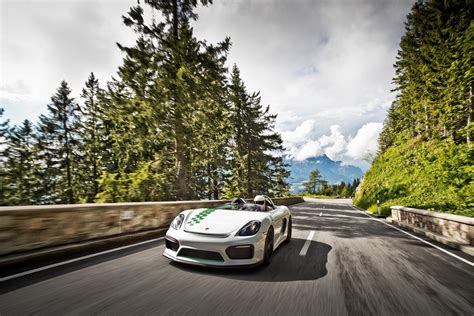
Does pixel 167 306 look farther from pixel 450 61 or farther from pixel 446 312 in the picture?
pixel 450 61

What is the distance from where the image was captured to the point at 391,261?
15.3 feet

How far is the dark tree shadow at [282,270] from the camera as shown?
3.44m

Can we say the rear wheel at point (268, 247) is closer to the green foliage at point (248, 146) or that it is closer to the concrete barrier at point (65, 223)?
the concrete barrier at point (65, 223)

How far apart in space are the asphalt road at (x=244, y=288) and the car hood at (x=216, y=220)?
58 cm

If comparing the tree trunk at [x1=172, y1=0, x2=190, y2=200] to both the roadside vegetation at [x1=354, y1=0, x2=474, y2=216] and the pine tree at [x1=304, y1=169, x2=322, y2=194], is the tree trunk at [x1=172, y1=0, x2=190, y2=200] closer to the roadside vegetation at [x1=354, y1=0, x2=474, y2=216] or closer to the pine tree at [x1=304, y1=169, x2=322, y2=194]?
the roadside vegetation at [x1=354, y1=0, x2=474, y2=216]

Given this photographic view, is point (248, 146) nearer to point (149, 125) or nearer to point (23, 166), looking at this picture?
point (149, 125)

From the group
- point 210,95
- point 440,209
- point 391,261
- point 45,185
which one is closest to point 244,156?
point 210,95

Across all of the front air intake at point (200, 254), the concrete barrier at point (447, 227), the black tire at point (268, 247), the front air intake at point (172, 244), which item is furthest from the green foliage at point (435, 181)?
the front air intake at point (172, 244)

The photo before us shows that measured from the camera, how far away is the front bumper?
3.40 m

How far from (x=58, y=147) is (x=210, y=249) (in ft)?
86.9

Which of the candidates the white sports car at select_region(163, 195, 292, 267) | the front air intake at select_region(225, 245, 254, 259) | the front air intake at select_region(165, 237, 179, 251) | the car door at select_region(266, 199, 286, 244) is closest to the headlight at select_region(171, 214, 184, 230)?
the white sports car at select_region(163, 195, 292, 267)

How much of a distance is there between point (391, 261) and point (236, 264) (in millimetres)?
3276

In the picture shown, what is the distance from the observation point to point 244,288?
3027mm

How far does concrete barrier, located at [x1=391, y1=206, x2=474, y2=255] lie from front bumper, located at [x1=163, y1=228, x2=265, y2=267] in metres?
5.56
